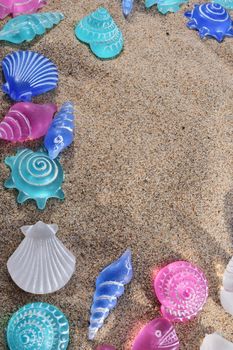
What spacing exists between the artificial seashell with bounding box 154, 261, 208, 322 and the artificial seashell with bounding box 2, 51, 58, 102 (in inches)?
29.5

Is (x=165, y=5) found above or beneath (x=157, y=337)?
above

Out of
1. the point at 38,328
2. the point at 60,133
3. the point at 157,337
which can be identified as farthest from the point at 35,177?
the point at 157,337

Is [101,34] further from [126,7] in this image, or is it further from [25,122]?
[25,122]

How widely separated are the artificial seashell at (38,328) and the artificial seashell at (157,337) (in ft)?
0.64

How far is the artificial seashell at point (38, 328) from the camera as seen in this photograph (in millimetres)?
1282

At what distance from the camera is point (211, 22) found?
215 centimetres

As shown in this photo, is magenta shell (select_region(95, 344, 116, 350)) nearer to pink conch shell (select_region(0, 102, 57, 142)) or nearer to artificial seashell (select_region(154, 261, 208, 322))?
artificial seashell (select_region(154, 261, 208, 322))

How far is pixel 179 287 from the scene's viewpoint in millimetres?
1436

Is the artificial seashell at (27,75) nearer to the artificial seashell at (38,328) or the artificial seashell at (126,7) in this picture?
the artificial seashell at (126,7)

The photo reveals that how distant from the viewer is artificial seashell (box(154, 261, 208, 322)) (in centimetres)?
141

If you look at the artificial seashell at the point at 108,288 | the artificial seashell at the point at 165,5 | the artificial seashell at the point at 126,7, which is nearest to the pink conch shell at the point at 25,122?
the artificial seashell at the point at 108,288

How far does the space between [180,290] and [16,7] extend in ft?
4.14

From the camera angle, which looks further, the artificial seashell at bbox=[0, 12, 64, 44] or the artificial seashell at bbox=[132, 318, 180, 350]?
the artificial seashell at bbox=[0, 12, 64, 44]

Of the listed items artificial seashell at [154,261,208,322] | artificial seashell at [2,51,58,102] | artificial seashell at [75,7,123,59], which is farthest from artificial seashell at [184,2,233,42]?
artificial seashell at [154,261,208,322]
